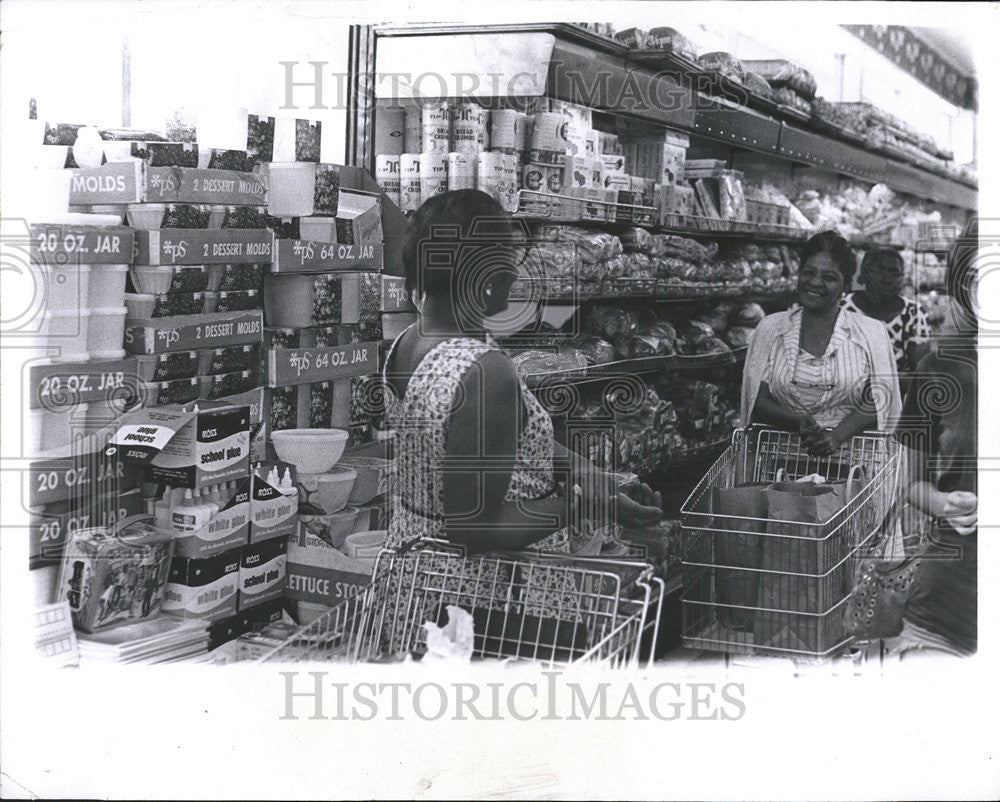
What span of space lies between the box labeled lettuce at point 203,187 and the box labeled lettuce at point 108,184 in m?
0.03

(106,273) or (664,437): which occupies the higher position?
(106,273)

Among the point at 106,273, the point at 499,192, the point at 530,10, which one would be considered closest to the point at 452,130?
the point at 499,192

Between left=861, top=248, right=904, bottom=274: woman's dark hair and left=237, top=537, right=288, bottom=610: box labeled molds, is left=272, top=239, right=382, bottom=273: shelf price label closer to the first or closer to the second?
left=237, top=537, right=288, bottom=610: box labeled molds

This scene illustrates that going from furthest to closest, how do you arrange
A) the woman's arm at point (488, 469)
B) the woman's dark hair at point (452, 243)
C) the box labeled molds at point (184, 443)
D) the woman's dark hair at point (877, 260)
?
1. the woman's dark hair at point (877, 260)
2. the box labeled molds at point (184, 443)
3. the woman's dark hair at point (452, 243)
4. the woman's arm at point (488, 469)

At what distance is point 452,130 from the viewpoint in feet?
12.7

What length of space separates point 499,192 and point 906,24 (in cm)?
139

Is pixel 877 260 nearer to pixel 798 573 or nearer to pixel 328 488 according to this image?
pixel 798 573

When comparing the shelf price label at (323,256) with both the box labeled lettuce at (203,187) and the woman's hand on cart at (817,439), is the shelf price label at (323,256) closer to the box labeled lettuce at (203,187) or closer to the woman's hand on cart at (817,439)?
the box labeled lettuce at (203,187)

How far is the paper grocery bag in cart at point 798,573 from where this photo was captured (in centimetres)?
328

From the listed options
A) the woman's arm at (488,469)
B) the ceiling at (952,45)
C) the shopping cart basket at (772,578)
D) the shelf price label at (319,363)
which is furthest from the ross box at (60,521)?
the ceiling at (952,45)

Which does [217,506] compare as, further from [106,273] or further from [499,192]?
[499,192]

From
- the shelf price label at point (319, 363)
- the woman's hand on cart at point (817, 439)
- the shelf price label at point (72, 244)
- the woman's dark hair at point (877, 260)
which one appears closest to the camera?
the shelf price label at point (72, 244)

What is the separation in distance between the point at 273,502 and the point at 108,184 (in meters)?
1.06

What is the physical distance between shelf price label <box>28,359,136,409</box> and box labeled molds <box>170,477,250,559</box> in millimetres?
410
